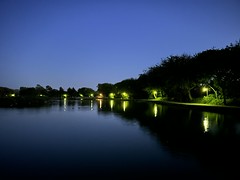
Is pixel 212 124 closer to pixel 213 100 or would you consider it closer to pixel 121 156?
pixel 121 156

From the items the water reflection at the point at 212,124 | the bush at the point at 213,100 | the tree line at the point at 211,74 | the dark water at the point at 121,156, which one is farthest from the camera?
the bush at the point at 213,100

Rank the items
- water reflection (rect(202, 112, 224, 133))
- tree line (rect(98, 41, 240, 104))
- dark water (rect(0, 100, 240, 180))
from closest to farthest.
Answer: dark water (rect(0, 100, 240, 180)), water reflection (rect(202, 112, 224, 133)), tree line (rect(98, 41, 240, 104))

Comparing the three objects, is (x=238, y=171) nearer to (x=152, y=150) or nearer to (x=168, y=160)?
(x=168, y=160)

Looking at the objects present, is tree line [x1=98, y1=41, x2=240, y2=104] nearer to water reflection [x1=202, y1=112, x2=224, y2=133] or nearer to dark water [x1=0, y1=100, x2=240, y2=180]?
water reflection [x1=202, y1=112, x2=224, y2=133]

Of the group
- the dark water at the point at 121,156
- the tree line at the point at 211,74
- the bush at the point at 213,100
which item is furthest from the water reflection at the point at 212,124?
the bush at the point at 213,100

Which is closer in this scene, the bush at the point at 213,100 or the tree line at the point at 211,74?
the tree line at the point at 211,74

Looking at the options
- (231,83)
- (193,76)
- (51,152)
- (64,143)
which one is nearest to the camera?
(51,152)

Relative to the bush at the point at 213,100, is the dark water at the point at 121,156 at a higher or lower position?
lower

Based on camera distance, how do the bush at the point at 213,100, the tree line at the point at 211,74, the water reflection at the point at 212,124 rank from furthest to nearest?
the bush at the point at 213,100 → the tree line at the point at 211,74 → the water reflection at the point at 212,124

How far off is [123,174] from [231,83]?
38.0m

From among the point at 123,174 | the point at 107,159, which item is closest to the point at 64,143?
the point at 107,159

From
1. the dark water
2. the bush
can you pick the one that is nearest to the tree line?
the bush

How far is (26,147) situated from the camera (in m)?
11.0

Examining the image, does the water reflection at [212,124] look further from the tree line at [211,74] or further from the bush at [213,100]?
the bush at [213,100]
